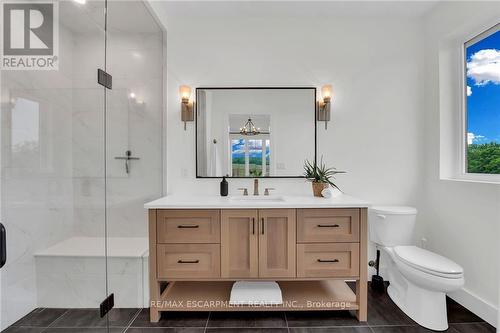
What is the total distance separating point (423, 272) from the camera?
170 centimetres

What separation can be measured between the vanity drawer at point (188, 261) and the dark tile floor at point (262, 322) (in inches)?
14.3

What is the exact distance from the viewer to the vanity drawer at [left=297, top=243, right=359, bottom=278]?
1.78 meters

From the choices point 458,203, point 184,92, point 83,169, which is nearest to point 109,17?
point 184,92

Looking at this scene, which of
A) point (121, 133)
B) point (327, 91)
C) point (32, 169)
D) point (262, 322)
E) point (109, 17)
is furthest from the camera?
point (327, 91)

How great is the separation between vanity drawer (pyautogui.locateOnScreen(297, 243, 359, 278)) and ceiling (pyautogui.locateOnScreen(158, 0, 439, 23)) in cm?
204

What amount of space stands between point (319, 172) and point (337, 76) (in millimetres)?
956

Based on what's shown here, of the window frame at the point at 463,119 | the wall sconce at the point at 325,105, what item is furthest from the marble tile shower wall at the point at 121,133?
the window frame at the point at 463,119

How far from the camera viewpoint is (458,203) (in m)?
2.03

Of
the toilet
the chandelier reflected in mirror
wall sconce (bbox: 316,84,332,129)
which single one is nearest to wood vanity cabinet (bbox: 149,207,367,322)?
the toilet

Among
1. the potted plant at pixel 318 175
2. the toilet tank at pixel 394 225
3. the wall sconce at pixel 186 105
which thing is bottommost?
the toilet tank at pixel 394 225

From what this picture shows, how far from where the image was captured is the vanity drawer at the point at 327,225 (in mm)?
1778

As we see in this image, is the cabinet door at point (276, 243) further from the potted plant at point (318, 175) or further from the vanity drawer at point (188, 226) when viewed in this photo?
Answer: the potted plant at point (318, 175)

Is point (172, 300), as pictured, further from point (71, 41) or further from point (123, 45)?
point (123, 45)

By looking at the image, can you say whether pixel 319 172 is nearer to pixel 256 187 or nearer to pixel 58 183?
pixel 256 187
